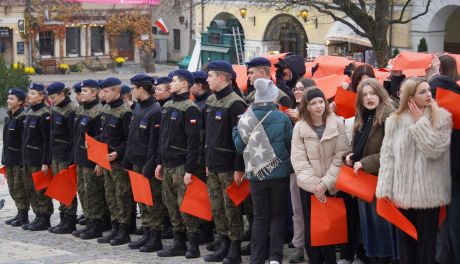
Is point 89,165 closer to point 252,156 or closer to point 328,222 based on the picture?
point 252,156

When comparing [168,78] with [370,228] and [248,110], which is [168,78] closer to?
[248,110]

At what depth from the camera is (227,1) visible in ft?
126

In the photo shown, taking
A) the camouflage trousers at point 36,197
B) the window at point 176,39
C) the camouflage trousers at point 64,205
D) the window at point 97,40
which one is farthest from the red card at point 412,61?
the window at point 176,39

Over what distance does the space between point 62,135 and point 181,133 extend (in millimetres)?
2645

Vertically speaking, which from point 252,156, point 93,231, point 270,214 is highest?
point 252,156

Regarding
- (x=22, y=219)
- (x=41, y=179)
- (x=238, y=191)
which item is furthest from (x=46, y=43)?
(x=238, y=191)

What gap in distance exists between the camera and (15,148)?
45.9 feet

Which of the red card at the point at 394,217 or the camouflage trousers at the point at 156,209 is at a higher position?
the red card at the point at 394,217

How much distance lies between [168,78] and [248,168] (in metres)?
2.40

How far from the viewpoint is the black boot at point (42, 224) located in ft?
45.4

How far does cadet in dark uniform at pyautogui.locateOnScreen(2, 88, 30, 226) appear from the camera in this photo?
13984mm

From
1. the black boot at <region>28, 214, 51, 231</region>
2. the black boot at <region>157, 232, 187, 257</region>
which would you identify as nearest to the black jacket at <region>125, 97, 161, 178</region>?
the black boot at <region>157, 232, 187, 257</region>

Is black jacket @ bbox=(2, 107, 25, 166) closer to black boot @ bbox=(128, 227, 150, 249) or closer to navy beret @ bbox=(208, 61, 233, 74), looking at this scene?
black boot @ bbox=(128, 227, 150, 249)

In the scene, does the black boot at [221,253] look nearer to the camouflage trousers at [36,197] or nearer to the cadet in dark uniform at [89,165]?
the cadet in dark uniform at [89,165]
